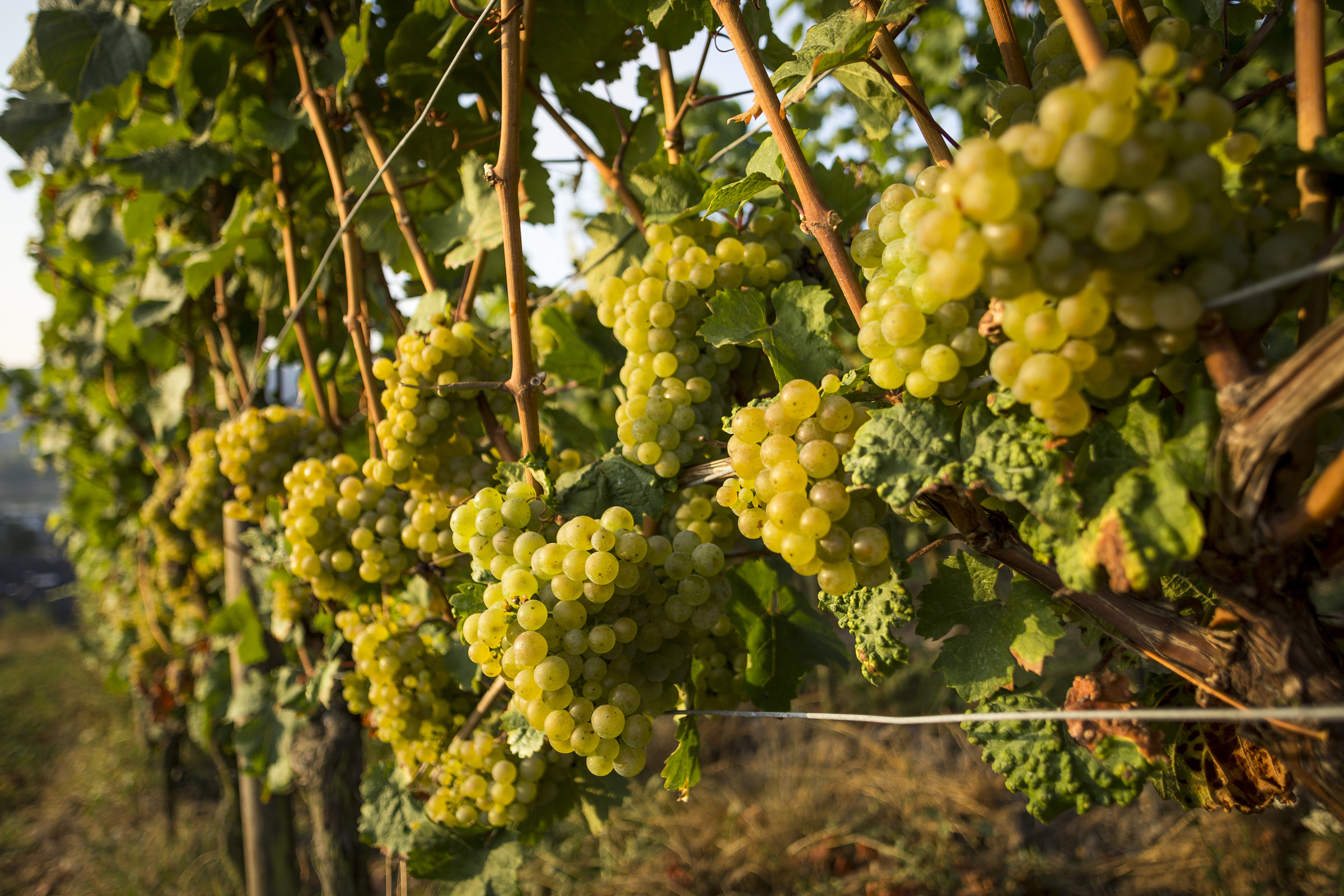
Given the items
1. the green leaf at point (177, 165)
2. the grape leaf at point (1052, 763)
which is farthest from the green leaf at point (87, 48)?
the grape leaf at point (1052, 763)

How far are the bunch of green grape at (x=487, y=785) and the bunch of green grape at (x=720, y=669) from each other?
1.01 feet

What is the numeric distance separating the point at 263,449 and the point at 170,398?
4.85 feet

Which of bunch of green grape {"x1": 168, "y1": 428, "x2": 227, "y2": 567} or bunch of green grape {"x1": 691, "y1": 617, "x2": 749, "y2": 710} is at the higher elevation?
bunch of green grape {"x1": 168, "y1": 428, "x2": 227, "y2": 567}

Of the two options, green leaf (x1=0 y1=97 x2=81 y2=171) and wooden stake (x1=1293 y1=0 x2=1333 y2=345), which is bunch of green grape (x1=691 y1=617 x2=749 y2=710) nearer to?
wooden stake (x1=1293 y1=0 x2=1333 y2=345)

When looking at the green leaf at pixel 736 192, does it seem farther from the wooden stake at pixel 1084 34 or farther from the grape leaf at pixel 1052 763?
the grape leaf at pixel 1052 763

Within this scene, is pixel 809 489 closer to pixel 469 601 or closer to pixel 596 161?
pixel 469 601

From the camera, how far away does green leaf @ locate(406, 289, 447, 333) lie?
1.28 metres

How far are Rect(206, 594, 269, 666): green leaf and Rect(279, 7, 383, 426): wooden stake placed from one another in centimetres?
114

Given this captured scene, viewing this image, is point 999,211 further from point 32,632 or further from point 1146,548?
point 32,632

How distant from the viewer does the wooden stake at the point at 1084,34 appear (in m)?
0.53

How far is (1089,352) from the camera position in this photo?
522 mm

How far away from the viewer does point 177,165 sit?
5.32 feet

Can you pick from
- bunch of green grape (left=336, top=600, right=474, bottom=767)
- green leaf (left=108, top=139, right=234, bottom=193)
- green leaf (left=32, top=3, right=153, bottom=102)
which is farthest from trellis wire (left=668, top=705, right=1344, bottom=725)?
green leaf (left=32, top=3, right=153, bottom=102)

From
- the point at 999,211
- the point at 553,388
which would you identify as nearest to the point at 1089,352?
the point at 999,211
